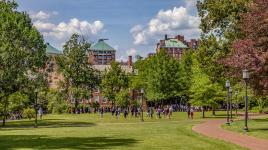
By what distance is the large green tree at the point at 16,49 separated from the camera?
49.0 meters

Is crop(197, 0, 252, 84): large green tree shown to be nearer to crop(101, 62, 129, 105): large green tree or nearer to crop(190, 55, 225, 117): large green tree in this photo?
crop(190, 55, 225, 117): large green tree

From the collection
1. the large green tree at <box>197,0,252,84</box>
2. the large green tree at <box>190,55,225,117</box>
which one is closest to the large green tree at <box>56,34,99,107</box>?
the large green tree at <box>190,55,225,117</box>

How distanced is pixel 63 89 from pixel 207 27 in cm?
5910

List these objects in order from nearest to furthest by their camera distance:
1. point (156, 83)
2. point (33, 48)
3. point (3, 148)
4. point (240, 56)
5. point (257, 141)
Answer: point (3, 148), point (257, 141), point (240, 56), point (33, 48), point (156, 83)

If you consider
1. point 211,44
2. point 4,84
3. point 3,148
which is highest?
point 211,44

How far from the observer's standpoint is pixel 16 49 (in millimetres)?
51562

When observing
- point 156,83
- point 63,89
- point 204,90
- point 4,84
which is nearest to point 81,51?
point 63,89

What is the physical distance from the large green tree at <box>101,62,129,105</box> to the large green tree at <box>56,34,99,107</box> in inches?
222

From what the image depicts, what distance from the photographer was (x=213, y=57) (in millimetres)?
48625

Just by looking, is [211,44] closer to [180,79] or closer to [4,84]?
[4,84]

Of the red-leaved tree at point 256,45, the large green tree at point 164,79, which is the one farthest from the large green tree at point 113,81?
the red-leaved tree at point 256,45

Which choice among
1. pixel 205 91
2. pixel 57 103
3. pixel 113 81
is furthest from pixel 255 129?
pixel 113 81

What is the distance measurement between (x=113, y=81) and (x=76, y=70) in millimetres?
11152

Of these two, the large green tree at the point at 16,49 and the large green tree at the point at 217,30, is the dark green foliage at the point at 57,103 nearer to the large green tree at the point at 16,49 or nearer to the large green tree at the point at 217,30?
the large green tree at the point at 16,49
